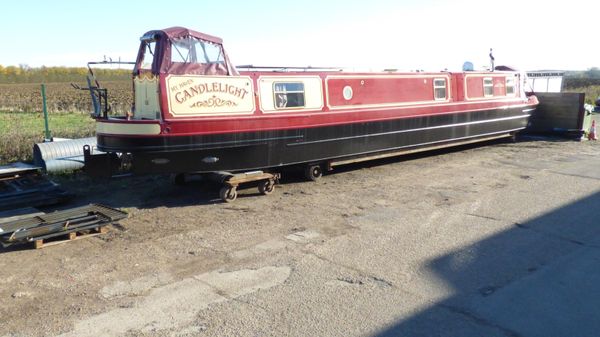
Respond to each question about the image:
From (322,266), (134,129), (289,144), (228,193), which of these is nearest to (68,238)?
(134,129)

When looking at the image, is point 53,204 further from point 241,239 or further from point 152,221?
point 241,239

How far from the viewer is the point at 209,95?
318 inches

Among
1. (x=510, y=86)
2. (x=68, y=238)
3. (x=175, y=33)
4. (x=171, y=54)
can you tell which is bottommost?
(x=68, y=238)

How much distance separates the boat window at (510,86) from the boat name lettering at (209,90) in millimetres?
9939

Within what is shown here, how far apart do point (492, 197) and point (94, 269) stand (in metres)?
6.54

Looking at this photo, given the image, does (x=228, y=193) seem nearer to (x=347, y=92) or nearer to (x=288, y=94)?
(x=288, y=94)

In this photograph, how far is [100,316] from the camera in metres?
4.30

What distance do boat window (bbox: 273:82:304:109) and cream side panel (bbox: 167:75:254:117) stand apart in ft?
2.07

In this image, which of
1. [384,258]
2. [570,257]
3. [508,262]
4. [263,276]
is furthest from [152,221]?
[570,257]

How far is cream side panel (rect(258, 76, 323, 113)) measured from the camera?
888 cm

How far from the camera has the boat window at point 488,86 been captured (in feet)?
46.5

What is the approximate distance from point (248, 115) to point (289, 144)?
107 cm

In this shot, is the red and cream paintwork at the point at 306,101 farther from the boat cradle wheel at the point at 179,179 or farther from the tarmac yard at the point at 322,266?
the boat cradle wheel at the point at 179,179

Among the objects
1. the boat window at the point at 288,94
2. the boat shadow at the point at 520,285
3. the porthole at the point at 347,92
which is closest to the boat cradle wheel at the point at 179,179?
the boat window at the point at 288,94
